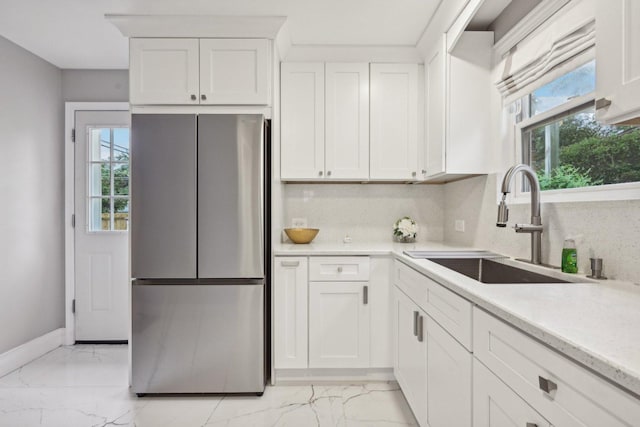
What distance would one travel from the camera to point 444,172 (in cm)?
229

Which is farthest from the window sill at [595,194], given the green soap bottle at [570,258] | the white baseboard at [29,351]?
the white baseboard at [29,351]

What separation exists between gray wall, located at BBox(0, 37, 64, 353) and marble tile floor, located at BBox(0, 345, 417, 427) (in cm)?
52

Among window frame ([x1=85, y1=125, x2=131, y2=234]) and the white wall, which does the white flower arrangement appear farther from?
window frame ([x1=85, y1=125, x2=131, y2=234])

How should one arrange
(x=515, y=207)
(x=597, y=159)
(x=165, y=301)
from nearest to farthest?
(x=597, y=159) → (x=515, y=207) → (x=165, y=301)

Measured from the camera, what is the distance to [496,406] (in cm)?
103

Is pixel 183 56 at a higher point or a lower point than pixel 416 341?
higher

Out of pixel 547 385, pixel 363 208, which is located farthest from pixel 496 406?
pixel 363 208

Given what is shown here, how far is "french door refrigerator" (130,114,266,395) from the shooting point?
7.32 ft

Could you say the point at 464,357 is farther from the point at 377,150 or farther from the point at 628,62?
the point at 377,150

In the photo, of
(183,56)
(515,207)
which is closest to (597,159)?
(515,207)

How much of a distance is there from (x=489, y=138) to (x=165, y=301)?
228cm

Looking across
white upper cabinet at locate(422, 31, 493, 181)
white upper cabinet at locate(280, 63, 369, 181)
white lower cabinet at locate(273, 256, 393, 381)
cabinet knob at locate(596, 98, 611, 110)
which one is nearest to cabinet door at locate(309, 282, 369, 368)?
white lower cabinet at locate(273, 256, 393, 381)

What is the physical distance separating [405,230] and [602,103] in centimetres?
189

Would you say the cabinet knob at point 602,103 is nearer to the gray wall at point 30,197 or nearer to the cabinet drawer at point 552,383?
the cabinet drawer at point 552,383
